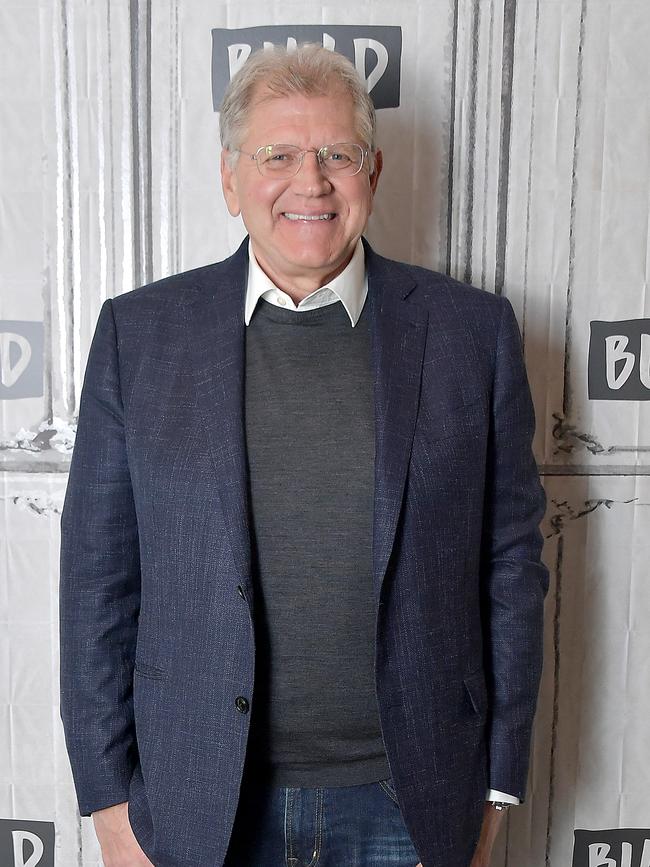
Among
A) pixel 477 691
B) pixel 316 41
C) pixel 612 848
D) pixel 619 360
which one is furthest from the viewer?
pixel 612 848

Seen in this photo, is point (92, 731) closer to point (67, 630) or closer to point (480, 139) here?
point (67, 630)

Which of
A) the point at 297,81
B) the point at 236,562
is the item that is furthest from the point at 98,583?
the point at 297,81

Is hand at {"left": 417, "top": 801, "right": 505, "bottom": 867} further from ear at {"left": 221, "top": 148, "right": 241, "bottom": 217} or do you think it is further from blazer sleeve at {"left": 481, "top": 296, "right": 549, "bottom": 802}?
ear at {"left": 221, "top": 148, "right": 241, "bottom": 217}

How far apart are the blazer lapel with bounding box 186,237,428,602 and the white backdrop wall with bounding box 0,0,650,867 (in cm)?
37

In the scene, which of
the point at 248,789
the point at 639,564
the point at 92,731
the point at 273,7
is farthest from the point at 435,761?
the point at 273,7

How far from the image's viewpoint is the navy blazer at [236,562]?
1.13m

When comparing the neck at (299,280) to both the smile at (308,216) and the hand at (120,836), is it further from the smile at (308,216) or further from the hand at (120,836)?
the hand at (120,836)

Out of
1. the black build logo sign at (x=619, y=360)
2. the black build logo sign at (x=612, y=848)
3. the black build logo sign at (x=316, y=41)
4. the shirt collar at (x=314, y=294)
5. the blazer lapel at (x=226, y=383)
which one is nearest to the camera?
the blazer lapel at (x=226, y=383)

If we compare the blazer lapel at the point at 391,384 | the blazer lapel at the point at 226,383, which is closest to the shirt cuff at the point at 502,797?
the blazer lapel at the point at 391,384

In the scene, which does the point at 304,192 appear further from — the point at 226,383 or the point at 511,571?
the point at 511,571

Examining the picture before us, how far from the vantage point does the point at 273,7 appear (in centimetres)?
151

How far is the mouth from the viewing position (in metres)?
1.15

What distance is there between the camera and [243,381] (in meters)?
1.17

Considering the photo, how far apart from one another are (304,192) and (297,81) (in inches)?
5.9
